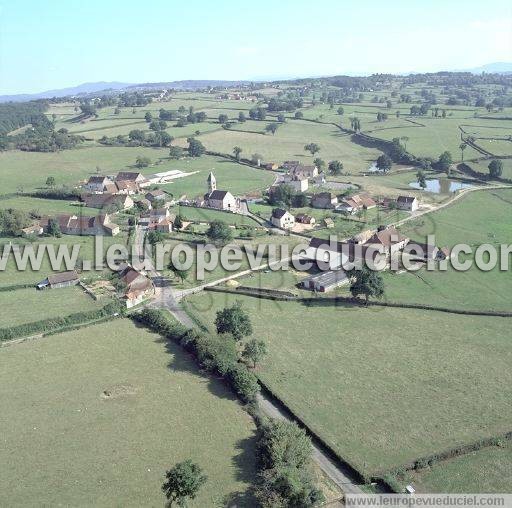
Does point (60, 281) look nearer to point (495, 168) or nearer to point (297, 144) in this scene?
point (495, 168)

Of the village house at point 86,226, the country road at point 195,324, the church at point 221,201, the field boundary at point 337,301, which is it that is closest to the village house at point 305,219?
the church at point 221,201

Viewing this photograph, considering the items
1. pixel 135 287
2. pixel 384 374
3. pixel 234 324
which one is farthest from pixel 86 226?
pixel 384 374

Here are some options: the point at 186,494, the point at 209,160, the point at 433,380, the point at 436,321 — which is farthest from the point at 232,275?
the point at 209,160

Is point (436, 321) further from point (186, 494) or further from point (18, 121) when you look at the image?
point (18, 121)

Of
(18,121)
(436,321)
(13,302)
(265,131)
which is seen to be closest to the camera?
(436,321)

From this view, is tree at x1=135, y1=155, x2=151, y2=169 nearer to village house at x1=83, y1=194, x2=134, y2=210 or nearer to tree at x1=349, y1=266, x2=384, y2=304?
village house at x1=83, y1=194, x2=134, y2=210

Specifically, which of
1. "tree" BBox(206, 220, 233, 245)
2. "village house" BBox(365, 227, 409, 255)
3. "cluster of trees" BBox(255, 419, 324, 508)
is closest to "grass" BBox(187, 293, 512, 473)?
"cluster of trees" BBox(255, 419, 324, 508)
